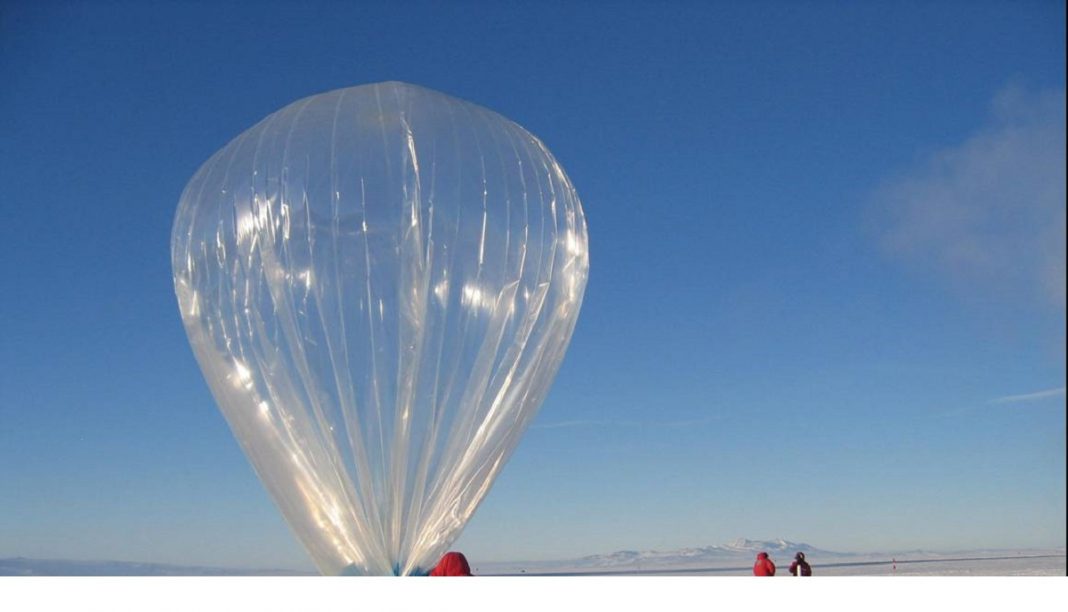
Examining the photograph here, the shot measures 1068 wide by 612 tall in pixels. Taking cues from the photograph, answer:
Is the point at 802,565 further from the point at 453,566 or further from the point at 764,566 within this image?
the point at 453,566

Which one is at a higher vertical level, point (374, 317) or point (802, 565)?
point (374, 317)

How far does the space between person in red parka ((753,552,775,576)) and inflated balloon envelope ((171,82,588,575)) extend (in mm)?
2414

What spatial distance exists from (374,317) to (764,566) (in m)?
4.13

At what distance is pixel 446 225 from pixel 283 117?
2.07 meters

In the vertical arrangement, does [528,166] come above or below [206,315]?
above

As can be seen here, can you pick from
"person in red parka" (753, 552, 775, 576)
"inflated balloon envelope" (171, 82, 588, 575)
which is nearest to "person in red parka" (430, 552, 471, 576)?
"inflated balloon envelope" (171, 82, 588, 575)

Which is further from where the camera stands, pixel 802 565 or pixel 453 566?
pixel 802 565

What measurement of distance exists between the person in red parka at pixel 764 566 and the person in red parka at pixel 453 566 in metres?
2.70

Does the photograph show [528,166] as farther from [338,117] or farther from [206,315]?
[206,315]

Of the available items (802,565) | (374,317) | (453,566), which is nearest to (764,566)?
(802,565)

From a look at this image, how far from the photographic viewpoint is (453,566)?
8375mm
